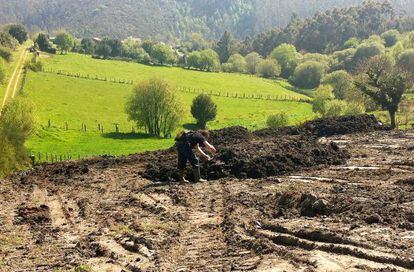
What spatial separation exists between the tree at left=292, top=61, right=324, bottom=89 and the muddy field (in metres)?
105

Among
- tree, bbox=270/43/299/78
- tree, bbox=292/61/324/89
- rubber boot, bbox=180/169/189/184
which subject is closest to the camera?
rubber boot, bbox=180/169/189/184

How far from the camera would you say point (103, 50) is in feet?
452

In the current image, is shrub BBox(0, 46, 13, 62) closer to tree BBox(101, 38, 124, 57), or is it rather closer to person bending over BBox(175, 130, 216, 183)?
tree BBox(101, 38, 124, 57)

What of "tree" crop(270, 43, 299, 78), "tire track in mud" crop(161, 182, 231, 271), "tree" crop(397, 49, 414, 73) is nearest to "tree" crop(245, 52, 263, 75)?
"tree" crop(270, 43, 299, 78)

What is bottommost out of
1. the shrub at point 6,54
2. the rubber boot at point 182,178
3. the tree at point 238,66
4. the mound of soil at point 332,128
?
the rubber boot at point 182,178

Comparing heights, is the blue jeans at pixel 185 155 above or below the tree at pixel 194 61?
below

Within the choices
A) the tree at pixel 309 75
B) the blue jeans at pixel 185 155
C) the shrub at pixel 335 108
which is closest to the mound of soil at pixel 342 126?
the blue jeans at pixel 185 155

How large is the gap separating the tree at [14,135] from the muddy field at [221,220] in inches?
330

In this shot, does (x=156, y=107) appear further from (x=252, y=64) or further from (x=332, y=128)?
(x=252, y=64)

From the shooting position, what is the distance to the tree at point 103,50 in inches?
5428

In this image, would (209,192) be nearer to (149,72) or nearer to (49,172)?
(49,172)

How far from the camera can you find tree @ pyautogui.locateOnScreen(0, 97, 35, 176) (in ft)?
105

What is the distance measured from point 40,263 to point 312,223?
6.67 metres

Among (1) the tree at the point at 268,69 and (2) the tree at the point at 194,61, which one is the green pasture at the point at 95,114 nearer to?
(2) the tree at the point at 194,61
